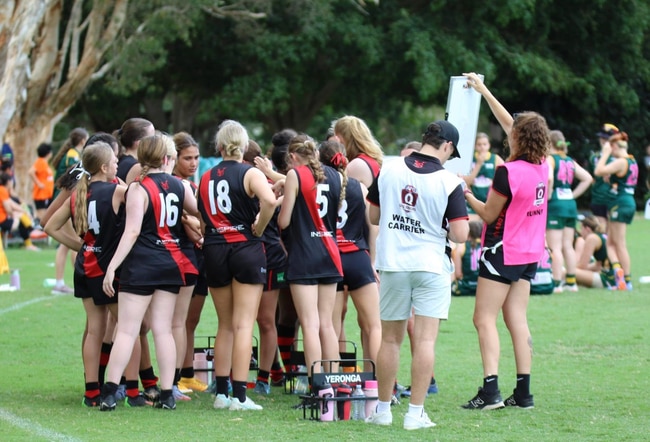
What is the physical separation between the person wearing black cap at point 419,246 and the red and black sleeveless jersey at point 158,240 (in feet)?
5.03

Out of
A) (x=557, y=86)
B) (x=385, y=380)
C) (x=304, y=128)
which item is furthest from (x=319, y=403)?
(x=304, y=128)

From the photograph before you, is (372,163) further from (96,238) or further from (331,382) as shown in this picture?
(96,238)

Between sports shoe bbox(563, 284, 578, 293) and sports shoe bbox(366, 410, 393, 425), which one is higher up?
sports shoe bbox(563, 284, 578, 293)

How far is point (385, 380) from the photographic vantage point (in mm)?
7395

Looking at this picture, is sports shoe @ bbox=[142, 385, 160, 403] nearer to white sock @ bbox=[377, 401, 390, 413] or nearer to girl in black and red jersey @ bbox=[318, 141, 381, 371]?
girl in black and red jersey @ bbox=[318, 141, 381, 371]

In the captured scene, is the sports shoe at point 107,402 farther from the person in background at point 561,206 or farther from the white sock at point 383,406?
the person in background at point 561,206

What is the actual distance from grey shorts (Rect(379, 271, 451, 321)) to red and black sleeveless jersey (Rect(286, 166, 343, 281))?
67 centimetres

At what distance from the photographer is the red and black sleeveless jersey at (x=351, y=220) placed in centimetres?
824

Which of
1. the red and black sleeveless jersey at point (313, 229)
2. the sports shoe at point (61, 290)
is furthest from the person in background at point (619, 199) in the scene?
the red and black sleeveless jersey at point (313, 229)

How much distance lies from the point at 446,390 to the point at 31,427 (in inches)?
130

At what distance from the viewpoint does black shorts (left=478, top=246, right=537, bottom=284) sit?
8039mm

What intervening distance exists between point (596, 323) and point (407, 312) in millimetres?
5721

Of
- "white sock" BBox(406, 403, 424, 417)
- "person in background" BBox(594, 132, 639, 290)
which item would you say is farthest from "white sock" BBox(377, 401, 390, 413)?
"person in background" BBox(594, 132, 639, 290)

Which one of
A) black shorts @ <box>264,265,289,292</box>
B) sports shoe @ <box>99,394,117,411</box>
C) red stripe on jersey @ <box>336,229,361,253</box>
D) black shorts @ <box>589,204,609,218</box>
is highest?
black shorts @ <box>589,204,609,218</box>
